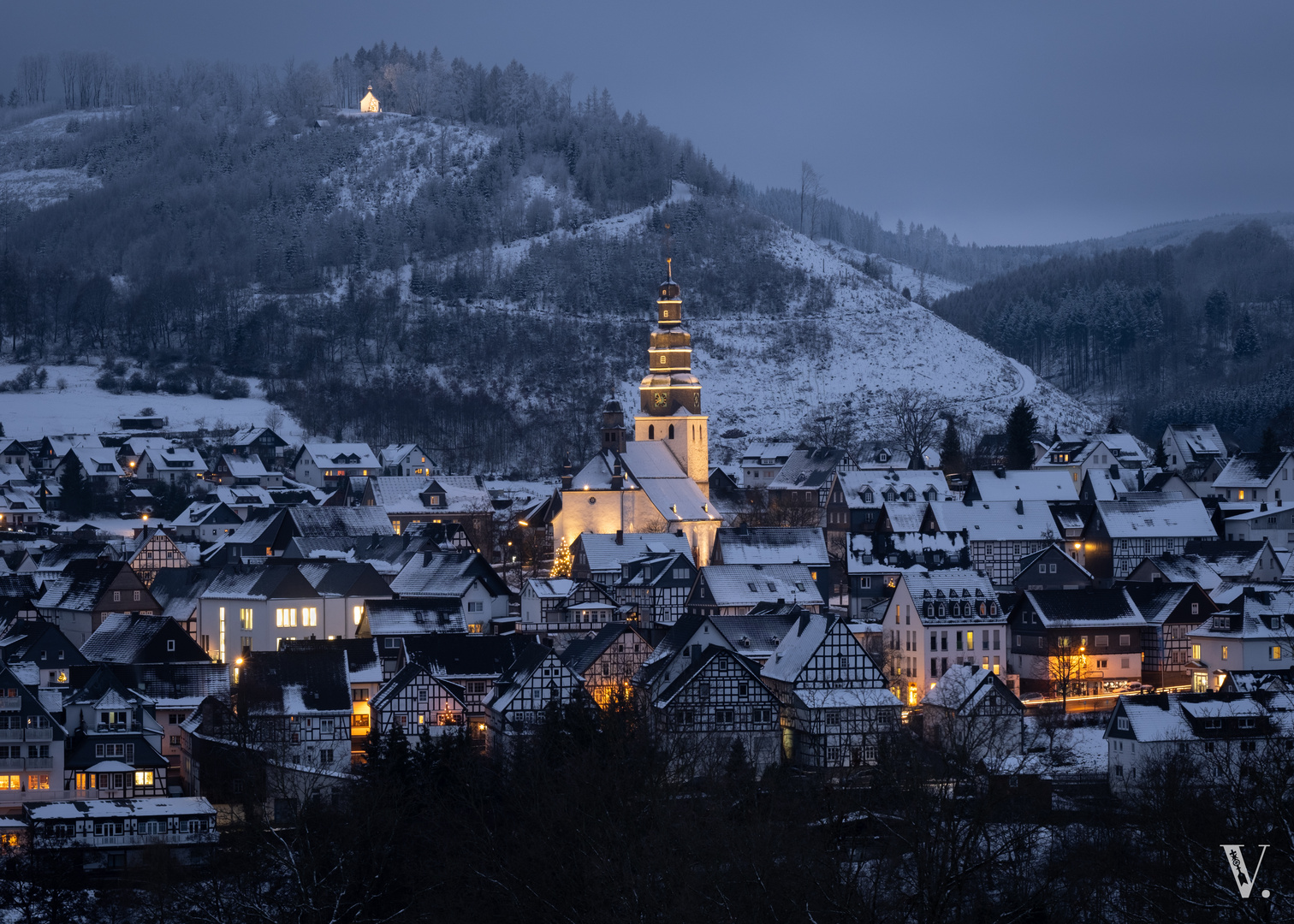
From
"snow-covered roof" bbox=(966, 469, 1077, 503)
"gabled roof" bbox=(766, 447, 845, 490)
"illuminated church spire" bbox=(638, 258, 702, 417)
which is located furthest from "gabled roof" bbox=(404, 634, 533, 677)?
"gabled roof" bbox=(766, 447, 845, 490)

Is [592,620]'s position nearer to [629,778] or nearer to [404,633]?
[404,633]

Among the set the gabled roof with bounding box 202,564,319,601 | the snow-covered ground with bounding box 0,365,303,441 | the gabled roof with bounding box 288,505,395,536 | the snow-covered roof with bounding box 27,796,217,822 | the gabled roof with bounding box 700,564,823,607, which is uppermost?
the snow-covered ground with bounding box 0,365,303,441

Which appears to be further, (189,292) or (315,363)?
(189,292)

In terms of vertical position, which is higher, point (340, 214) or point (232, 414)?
point (340, 214)

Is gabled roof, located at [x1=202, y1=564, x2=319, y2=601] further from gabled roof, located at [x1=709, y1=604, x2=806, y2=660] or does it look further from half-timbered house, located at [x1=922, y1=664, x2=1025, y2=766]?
half-timbered house, located at [x1=922, y1=664, x2=1025, y2=766]

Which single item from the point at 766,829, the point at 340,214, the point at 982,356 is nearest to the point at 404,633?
the point at 766,829

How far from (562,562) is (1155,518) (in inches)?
1022

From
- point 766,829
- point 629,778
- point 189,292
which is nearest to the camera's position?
point 766,829

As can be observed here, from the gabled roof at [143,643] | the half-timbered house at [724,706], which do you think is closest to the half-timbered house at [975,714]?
the half-timbered house at [724,706]

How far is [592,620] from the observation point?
6806 centimetres

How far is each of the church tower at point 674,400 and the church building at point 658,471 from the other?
5cm

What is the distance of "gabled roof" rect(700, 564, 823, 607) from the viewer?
230 ft

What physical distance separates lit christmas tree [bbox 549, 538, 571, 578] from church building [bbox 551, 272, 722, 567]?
0.70 meters

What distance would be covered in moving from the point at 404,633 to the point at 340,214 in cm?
13906
